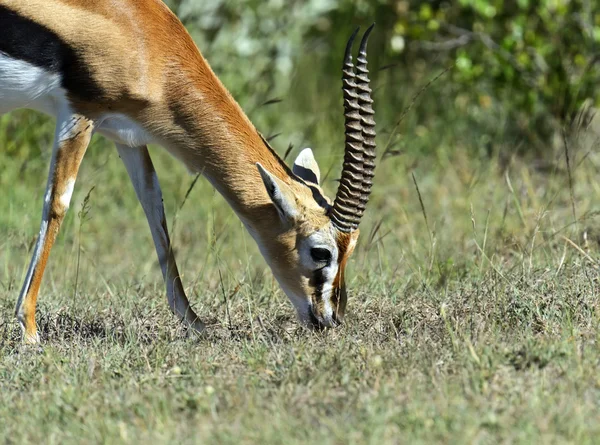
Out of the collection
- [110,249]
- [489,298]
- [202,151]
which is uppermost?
[202,151]

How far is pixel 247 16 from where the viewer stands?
9.40m

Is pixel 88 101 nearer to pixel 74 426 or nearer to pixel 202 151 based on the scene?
pixel 202 151

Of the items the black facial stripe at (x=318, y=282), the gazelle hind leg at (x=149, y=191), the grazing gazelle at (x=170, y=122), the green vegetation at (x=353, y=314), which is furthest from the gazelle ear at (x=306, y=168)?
the gazelle hind leg at (x=149, y=191)

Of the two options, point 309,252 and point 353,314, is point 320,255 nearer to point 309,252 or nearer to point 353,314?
point 309,252

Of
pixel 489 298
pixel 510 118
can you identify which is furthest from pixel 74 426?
pixel 510 118

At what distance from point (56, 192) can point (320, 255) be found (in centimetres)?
133

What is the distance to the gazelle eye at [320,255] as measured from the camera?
4.73 m

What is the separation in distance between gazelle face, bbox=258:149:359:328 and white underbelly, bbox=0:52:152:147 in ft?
2.51

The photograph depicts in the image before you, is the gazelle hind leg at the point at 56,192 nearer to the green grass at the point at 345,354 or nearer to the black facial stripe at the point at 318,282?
the green grass at the point at 345,354

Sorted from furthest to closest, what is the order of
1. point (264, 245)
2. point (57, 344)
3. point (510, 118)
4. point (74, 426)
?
point (510, 118)
point (264, 245)
point (57, 344)
point (74, 426)

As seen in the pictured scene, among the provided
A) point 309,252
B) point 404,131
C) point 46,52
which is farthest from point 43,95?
point 404,131

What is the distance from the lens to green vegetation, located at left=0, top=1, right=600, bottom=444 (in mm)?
3334

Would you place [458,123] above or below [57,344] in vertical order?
below

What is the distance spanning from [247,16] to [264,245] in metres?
4.95
